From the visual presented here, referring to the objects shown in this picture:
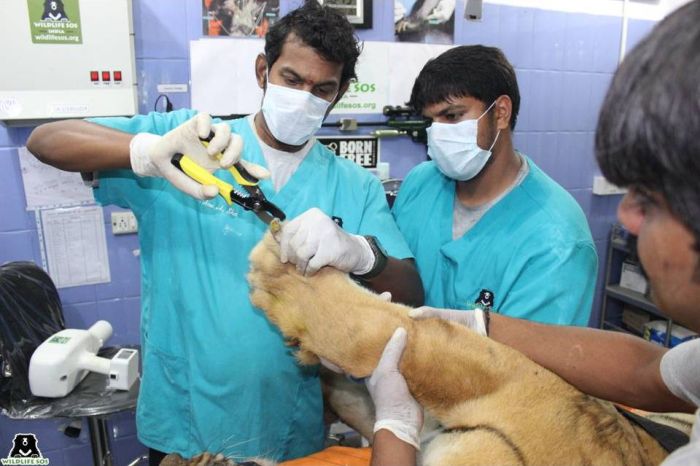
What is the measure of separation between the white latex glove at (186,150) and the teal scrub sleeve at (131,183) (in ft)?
0.47

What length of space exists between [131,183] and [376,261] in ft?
2.10

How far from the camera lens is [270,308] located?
0.92 m

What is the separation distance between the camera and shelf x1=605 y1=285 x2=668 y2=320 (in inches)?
122

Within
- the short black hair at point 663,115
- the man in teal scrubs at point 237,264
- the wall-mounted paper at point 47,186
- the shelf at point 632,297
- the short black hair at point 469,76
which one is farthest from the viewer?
the shelf at point 632,297

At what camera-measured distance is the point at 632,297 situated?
10.5 ft

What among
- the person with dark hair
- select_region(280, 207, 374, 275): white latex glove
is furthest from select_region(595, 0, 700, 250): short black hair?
select_region(280, 207, 374, 275): white latex glove

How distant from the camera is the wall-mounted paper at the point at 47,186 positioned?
2.23 meters

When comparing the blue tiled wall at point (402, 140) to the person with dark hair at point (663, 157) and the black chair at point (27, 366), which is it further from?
the person with dark hair at point (663, 157)

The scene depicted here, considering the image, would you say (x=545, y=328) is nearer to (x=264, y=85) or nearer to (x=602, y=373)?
(x=602, y=373)

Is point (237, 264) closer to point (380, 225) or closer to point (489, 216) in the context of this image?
point (380, 225)

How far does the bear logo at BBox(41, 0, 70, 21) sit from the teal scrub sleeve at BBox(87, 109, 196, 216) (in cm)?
112

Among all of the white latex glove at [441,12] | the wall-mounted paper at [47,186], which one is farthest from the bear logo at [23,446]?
the white latex glove at [441,12]

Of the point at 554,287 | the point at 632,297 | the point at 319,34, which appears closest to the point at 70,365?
the point at 319,34

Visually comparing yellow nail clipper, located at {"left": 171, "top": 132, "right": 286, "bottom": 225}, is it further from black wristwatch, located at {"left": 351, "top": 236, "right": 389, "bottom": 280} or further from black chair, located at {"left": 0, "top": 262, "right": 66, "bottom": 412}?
black chair, located at {"left": 0, "top": 262, "right": 66, "bottom": 412}
